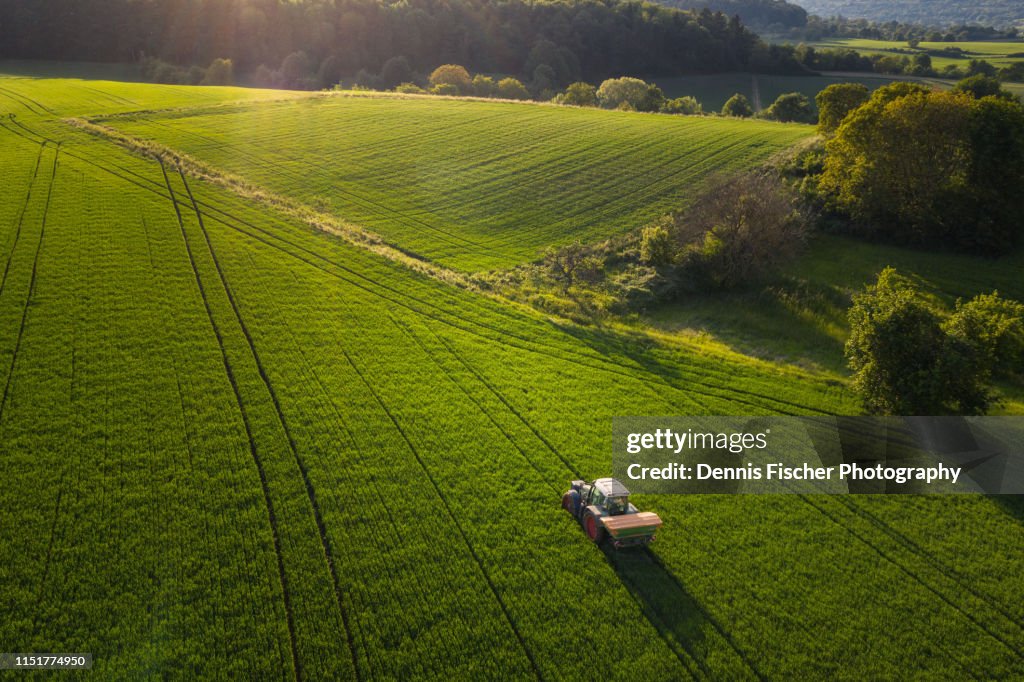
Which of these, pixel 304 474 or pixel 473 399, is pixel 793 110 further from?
pixel 304 474

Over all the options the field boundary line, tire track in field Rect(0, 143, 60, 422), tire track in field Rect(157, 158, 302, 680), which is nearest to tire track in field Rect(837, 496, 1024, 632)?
tire track in field Rect(157, 158, 302, 680)

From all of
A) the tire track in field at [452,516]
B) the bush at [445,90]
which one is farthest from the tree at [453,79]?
the tire track in field at [452,516]

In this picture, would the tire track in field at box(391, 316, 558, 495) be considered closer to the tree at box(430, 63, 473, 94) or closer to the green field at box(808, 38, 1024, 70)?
the tree at box(430, 63, 473, 94)

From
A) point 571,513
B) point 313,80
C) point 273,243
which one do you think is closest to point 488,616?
Answer: point 571,513

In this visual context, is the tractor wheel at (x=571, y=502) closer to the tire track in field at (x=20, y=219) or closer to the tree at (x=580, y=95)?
the tire track in field at (x=20, y=219)

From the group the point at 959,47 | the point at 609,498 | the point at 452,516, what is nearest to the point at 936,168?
the point at 609,498
